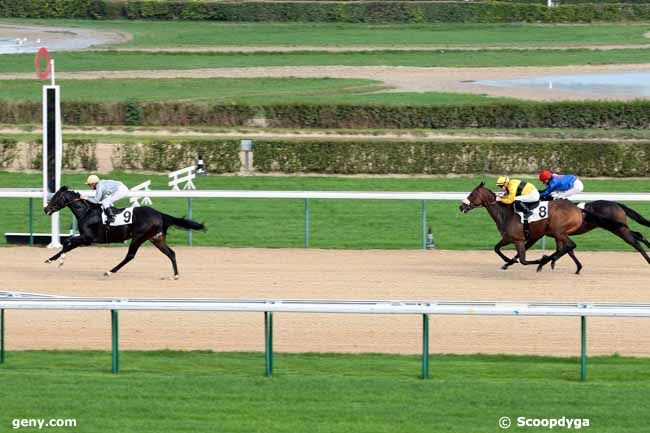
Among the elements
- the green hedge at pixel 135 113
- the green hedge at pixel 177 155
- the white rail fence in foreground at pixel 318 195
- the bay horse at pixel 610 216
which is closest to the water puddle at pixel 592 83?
the green hedge at pixel 135 113

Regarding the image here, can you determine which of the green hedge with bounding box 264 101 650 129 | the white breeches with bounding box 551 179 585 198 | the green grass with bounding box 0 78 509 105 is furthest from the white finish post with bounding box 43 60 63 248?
the green grass with bounding box 0 78 509 105

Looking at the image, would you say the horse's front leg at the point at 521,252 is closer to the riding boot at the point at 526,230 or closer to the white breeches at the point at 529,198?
the riding boot at the point at 526,230

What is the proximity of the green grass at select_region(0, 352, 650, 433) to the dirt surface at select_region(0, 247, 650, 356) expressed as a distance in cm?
91

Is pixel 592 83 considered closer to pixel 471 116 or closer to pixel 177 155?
pixel 471 116

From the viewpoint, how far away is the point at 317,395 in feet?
27.6

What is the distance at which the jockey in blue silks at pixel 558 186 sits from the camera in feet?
46.6

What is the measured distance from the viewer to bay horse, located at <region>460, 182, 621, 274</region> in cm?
1386

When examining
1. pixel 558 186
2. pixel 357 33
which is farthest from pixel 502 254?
pixel 357 33

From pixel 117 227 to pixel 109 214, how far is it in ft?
0.46

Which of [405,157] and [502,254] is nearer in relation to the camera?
[502,254]

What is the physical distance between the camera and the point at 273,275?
13844 millimetres

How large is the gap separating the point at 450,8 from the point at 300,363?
39204 mm

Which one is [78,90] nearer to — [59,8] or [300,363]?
[59,8]

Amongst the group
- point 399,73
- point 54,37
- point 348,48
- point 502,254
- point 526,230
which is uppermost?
point 54,37
